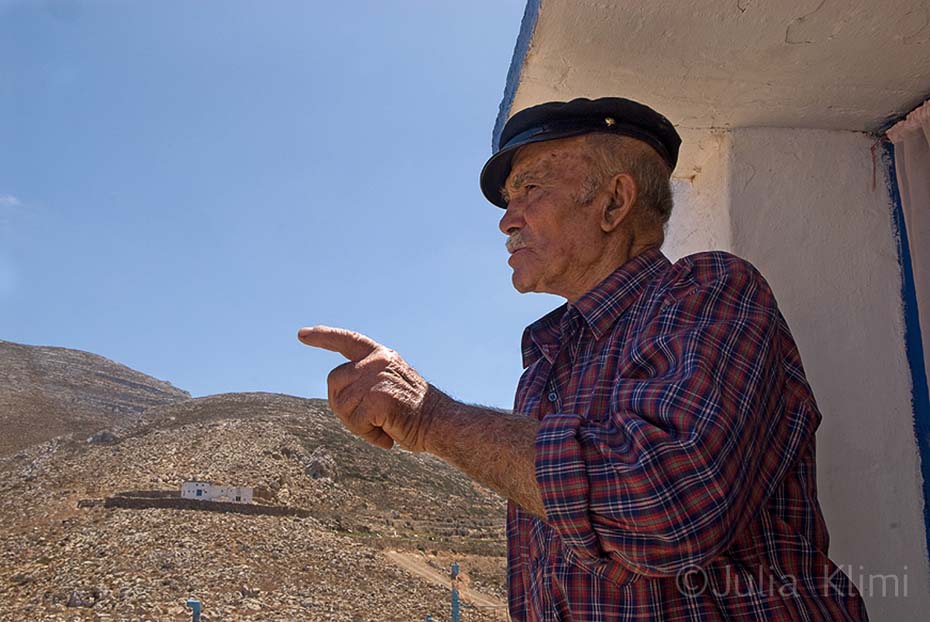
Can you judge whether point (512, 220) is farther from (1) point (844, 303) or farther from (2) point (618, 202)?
(1) point (844, 303)

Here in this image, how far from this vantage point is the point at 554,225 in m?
1.70

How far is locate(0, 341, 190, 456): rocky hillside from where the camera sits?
50.9m

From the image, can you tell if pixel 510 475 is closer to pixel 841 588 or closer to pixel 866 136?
pixel 841 588

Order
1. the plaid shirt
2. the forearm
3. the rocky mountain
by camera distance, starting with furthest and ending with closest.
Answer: the rocky mountain → the forearm → the plaid shirt

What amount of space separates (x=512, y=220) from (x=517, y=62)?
0.56 meters

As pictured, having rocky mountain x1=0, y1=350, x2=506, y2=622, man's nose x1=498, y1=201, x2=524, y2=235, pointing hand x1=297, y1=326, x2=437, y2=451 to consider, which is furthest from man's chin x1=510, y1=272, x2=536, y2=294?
rocky mountain x1=0, y1=350, x2=506, y2=622

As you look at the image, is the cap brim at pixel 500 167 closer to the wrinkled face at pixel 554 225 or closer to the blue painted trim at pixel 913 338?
the wrinkled face at pixel 554 225

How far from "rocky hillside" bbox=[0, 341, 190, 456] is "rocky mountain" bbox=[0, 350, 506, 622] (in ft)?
21.4

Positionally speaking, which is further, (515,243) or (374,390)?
(515,243)

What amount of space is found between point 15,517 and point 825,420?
32.3 meters

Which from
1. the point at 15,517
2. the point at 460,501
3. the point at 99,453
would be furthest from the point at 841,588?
the point at 99,453

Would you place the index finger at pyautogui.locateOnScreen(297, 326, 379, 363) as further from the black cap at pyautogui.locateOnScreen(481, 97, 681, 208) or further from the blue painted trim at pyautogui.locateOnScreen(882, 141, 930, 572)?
the blue painted trim at pyautogui.locateOnScreen(882, 141, 930, 572)

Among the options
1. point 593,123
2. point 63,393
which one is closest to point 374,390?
point 593,123

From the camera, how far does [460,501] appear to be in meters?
39.2
